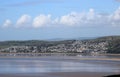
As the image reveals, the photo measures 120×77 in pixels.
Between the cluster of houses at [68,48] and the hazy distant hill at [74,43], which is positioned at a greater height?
the hazy distant hill at [74,43]

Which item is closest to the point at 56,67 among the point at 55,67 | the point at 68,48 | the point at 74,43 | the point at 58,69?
the point at 55,67

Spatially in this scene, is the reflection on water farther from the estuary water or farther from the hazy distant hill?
the hazy distant hill

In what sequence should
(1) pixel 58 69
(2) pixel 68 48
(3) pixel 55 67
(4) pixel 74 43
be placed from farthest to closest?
(4) pixel 74 43 < (2) pixel 68 48 < (3) pixel 55 67 < (1) pixel 58 69

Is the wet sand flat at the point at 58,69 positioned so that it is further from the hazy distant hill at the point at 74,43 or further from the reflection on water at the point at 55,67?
the hazy distant hill at the point at 74,43

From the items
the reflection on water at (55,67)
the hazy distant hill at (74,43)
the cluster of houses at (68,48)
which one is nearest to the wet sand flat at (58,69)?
the reflection on water at (55,67)

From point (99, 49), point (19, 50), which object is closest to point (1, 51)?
point (19, 50)

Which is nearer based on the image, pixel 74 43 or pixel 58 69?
pixel 58 69

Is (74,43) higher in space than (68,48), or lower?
higher

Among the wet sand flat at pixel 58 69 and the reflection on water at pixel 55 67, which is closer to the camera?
the wet sand flat at pixel 58 69

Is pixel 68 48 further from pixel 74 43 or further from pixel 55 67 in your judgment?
pixel 55 67

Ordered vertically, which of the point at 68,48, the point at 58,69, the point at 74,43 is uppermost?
the point at 74,43

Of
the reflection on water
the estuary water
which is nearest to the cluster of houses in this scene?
the estuary water
